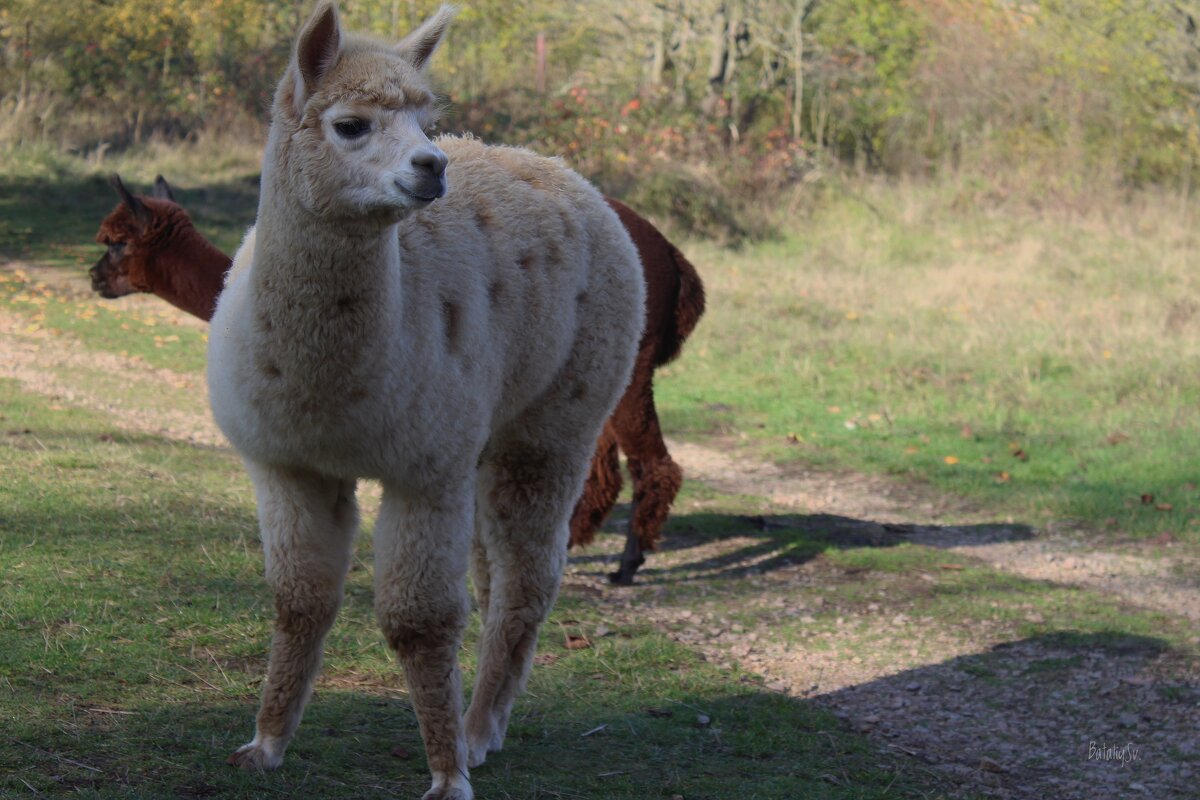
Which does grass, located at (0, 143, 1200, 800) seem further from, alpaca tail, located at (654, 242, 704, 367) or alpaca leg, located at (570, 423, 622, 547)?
alpaca tail, located at (654, 242, 704, 367)

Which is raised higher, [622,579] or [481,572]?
[481,572]

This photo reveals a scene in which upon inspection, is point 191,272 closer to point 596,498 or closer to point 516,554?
point 596,498

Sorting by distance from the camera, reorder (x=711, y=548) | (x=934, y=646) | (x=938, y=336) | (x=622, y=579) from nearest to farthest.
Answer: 1. (x=934, y=646)
2. (x=622, y=579)
3. (x=711, y=548)
4. (x=938, y=336)

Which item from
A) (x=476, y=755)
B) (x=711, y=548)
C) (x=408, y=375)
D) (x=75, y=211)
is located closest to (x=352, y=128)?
(x=408, y=375)

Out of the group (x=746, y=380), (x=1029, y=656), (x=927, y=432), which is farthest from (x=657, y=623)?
(x=746, y=380)

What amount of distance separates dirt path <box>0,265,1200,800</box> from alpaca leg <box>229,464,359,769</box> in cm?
216

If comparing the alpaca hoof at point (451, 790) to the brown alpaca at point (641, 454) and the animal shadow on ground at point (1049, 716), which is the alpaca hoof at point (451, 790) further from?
the brown alpaca at point (641, 454)

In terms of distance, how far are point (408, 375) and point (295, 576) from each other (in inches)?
25.8

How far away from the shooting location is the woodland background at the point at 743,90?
56.4 ft

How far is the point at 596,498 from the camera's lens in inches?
259

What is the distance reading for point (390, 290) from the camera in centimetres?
340

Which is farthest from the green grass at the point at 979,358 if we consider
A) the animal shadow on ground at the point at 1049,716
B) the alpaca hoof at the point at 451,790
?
the alpaca hoof at the point at 451,790

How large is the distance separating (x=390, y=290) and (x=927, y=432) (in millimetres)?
7006

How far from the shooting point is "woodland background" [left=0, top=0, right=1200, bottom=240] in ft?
56.4
